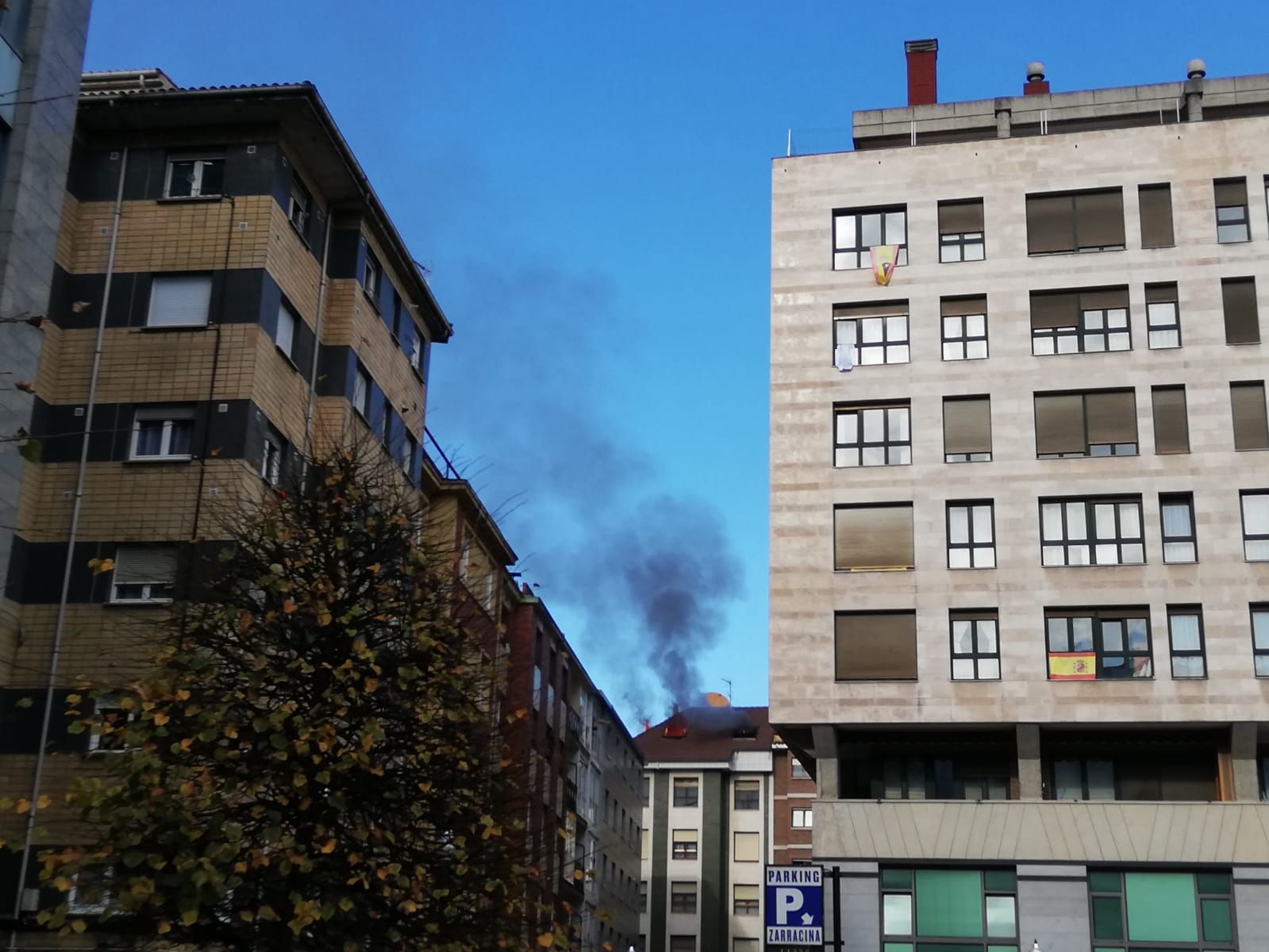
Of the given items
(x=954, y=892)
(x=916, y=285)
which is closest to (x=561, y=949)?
(x=954, y=892)

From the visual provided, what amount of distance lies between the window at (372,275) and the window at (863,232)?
14445 millimetres

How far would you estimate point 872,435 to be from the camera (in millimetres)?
44000

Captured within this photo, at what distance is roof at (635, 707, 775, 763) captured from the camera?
103 m

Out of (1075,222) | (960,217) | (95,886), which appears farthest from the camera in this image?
(960,217)

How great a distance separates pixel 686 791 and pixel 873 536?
61.7 m

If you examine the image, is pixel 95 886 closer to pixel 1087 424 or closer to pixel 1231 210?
pixel 1087 424

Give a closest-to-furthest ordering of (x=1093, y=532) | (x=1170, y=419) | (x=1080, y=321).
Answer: (x=1093, y=532), (x=1170, y=419), (x=1080, y=321)

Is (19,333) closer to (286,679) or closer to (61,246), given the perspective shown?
(286,679)

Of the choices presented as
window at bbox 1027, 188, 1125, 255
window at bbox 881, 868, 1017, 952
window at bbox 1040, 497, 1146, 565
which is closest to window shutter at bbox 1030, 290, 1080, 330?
window at bbox 1027, 188, 1125, 255

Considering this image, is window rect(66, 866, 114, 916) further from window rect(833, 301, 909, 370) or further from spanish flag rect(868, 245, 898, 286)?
spanish flag rect(868, 245, 898, 286)

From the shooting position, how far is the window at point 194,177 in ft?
107

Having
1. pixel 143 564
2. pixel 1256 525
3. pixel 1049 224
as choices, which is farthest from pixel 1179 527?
pixel 143 564

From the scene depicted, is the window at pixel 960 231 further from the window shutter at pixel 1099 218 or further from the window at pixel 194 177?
the window at pixel 194 177

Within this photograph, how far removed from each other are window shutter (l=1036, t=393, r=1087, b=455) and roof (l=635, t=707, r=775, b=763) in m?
61.9
